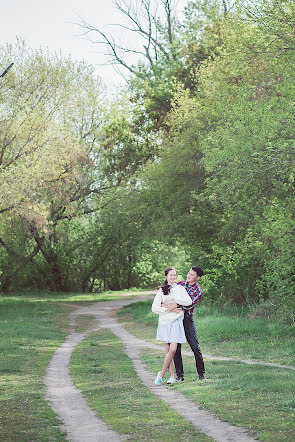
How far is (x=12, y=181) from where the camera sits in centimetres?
2658

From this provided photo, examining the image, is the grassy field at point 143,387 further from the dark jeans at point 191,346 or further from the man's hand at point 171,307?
the man's hand at point 171,307

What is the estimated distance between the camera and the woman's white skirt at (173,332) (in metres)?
10.5

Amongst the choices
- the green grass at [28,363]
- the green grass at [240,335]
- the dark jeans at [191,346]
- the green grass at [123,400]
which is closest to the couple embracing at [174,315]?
the dark jeans at [191,346]

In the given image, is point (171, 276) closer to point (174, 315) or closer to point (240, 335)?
point (174, 315)

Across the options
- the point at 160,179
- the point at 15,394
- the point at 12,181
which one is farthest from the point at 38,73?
the point at 15,394

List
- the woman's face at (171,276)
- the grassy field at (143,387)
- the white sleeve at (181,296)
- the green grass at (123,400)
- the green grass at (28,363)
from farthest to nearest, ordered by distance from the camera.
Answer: the woman's face at (171,276) < the white sleeve at (181,296) < the green grass at (28,363) < the grassy field at (143,387) < the green grass at (123,400)

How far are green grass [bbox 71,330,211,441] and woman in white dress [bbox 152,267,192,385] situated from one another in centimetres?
71

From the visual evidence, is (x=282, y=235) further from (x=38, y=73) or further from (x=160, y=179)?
(x=38, y=73)

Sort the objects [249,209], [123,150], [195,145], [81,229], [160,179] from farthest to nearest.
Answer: [81,229]
[123,150]
[160,179]
[195,145]
[249,209]

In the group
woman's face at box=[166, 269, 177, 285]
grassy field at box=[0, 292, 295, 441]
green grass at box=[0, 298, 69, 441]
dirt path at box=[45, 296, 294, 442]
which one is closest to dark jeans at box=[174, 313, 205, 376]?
grassy field at box=[0, 292, 295, 441]

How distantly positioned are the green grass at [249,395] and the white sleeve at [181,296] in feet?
4.75

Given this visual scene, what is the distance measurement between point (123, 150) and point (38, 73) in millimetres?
9677

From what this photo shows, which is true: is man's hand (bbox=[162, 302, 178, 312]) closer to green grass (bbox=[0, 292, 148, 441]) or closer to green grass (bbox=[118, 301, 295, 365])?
green grass (bbox=[0, 292, 148, 441])

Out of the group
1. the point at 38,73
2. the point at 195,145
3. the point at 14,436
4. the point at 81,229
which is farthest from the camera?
the point at 81,229
